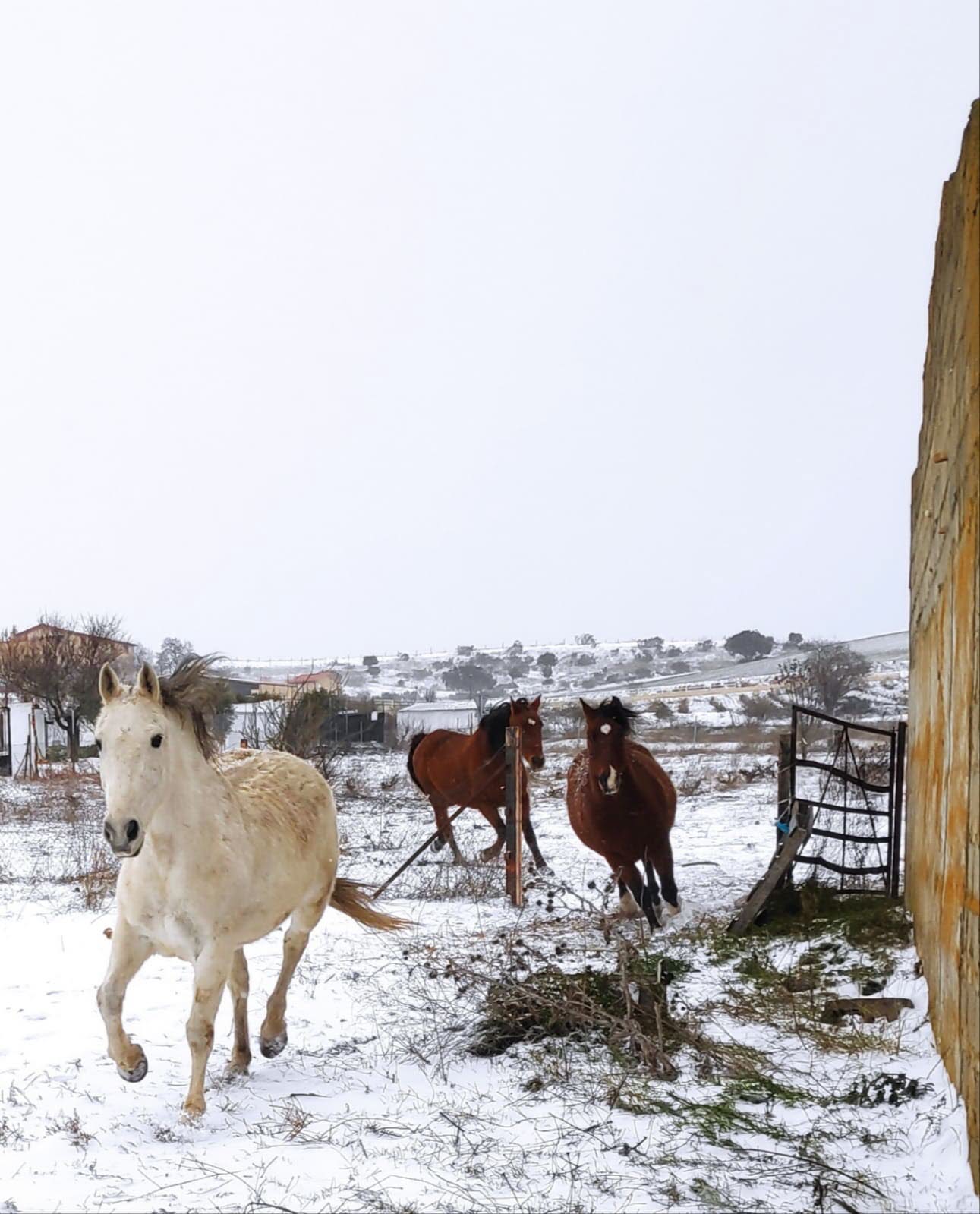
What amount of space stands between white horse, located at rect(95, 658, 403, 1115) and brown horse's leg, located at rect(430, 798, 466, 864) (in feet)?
19.9

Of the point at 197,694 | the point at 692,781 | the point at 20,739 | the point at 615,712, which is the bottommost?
the point at 20,739

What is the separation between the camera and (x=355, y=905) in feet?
19.6

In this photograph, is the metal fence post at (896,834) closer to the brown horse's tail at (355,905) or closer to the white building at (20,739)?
the brown horse's tail at (355,905)

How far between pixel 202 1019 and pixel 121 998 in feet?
1.18

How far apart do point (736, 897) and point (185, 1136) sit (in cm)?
604

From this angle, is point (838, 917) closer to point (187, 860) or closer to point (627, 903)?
point (627, 903)

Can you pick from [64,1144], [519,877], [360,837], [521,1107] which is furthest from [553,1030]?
[360,837]

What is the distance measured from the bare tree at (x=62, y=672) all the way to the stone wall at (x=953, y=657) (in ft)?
83.8

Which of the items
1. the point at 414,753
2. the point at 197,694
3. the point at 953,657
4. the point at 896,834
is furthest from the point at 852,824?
the point at 197,694

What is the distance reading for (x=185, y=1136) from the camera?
3865 millimetres

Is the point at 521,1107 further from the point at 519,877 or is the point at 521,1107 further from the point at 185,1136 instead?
the point at 519,877

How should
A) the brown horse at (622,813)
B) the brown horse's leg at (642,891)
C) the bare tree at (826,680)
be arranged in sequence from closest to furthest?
the brown horse's leg at (642,891) < the brown horse at (622,813) < the bare tree at (826,680)

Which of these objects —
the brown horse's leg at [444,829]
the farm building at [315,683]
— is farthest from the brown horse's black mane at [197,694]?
the farm building at [315,683]

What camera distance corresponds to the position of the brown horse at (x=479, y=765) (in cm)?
1038
